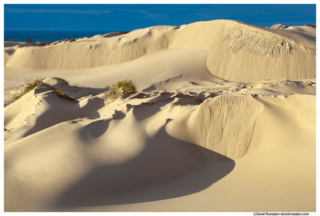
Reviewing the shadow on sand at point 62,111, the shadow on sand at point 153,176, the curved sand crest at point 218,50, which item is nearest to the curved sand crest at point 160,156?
the shadow on sand at point 153,176

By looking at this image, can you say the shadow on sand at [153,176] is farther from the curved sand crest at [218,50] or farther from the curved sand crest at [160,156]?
the curved sand crest at [218,50]

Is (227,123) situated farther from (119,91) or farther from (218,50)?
(218,50)

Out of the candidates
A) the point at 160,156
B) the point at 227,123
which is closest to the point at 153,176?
the point at 160,156

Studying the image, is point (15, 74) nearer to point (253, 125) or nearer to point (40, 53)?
point (40, 53)

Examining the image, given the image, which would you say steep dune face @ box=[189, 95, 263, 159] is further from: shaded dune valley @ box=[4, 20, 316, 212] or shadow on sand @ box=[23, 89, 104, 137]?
shadow on sand @ box=[23, 89, 104, 137]

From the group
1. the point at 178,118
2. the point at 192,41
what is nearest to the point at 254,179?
the point at 178,118

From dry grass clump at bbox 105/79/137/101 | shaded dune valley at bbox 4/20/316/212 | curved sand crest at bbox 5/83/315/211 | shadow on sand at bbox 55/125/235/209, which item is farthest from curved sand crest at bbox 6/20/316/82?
shadow on sand at bbox 55/125/235/209
